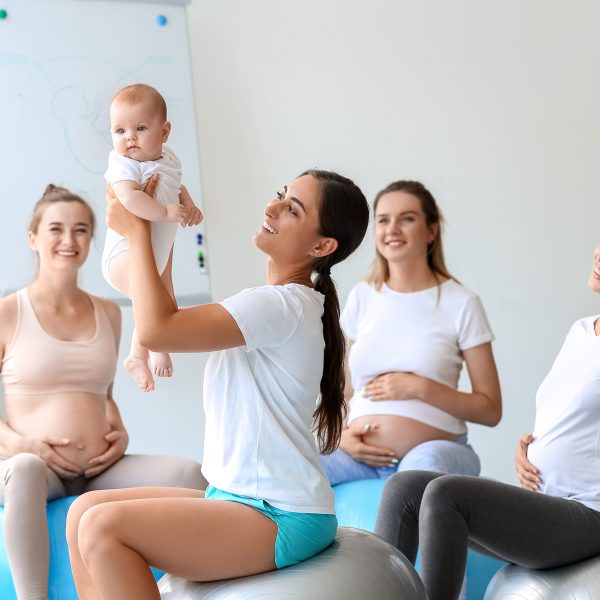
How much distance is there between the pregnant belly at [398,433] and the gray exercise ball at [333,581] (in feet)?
3.05

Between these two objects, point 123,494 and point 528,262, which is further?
point 528,262

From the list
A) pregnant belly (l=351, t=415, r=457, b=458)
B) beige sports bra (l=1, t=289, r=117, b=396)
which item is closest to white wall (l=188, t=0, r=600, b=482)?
beige sports bra (l=1, t=289, r=117, b=396)

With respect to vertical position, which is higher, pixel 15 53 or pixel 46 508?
pixel 15 53

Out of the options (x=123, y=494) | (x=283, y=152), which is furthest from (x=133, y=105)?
(x=283, y=152)

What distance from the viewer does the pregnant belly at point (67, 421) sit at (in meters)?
2.66

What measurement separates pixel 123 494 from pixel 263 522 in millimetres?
296

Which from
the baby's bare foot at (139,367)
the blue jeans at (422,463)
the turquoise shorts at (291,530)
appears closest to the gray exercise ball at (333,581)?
the turquoise shorts at (291,530)

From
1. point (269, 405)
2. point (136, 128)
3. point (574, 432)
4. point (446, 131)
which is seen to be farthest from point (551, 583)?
point (446, 131)

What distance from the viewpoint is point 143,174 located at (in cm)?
180

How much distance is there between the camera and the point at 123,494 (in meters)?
1.80

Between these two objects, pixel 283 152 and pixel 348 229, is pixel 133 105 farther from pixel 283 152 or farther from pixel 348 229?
pixel 283 152

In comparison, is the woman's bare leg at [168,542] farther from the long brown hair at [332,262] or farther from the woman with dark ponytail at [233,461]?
the long brown hair at [332,262]

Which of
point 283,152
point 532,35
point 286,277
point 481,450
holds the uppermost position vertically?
point 532,35

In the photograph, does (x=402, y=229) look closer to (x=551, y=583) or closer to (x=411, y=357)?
(x=411, y=357)
